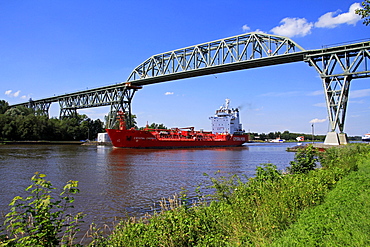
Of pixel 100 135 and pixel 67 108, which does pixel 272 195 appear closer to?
pixel 100 135

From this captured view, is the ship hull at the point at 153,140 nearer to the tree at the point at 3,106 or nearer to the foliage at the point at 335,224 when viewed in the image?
the foliage at the point at 335,224

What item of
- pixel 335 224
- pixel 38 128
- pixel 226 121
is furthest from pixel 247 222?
pixel 38 128

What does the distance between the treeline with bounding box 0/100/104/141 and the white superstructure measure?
41.6 m

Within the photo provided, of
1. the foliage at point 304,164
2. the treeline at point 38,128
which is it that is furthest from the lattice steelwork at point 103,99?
the foliage at point 304,164

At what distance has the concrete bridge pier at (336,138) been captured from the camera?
30516mm

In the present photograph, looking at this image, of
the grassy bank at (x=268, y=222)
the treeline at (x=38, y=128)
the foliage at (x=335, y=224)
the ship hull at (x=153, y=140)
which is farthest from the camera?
the treeline at (x=38, y=128)

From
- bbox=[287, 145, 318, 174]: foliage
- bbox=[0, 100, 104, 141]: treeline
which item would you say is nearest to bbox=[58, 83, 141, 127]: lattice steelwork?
bbox=[0, 100, 104, 141]: treeline

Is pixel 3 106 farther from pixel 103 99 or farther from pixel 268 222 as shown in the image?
pixel 268 222

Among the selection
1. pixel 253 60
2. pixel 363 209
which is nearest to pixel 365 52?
pixel 253 60

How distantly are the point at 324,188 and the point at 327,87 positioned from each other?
28615 millimetres

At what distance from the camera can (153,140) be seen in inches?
2197

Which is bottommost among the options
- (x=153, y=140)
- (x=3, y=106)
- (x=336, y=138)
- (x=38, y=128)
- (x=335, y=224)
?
(x=335, y=224)

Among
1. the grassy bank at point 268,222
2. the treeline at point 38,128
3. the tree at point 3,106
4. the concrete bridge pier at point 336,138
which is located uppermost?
the tree at point 3,106

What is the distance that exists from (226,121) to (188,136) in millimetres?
15332
